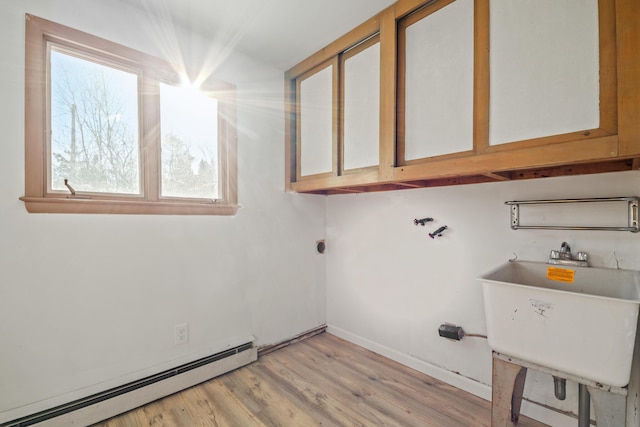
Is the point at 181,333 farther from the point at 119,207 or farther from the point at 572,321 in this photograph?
the point at 572,321

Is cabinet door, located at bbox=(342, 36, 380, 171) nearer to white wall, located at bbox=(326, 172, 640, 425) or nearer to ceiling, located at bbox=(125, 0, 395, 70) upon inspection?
ceiling, located at bbox=(125, 0, 395, 70)

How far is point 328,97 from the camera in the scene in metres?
2.04

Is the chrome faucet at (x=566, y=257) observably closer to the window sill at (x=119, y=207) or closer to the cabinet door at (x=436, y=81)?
the cabinet door at (x=436, y=81)

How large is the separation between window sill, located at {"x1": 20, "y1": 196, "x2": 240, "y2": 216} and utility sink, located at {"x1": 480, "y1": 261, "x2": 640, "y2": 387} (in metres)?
1.66

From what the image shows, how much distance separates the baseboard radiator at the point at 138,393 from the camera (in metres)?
1.38

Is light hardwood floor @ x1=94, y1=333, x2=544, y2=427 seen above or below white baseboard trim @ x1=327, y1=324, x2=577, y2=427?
below

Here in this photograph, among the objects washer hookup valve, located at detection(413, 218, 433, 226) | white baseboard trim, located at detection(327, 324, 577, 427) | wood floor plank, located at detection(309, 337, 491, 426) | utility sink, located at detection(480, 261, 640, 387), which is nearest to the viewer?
utility sink, located at detection(480, 261, 640, 387)

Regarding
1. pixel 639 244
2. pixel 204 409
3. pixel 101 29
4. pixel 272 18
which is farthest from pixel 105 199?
pixel 639 244

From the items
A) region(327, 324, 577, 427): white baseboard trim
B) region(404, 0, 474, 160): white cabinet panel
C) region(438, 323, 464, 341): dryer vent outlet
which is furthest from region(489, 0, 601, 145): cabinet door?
region(327, 324, 577, 427): white baseboard trim

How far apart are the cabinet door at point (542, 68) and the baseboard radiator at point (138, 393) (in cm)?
206

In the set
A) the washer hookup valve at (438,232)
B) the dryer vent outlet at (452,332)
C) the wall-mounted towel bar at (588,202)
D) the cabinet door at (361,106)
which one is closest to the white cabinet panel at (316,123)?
the cabinet door at (361,106)

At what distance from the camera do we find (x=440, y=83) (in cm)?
146

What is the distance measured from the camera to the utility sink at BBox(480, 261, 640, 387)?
0.97 m

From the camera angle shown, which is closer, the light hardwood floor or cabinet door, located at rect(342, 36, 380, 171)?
the light hardwood floor
